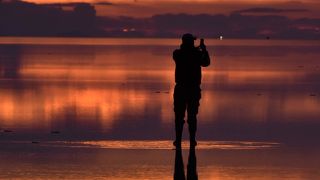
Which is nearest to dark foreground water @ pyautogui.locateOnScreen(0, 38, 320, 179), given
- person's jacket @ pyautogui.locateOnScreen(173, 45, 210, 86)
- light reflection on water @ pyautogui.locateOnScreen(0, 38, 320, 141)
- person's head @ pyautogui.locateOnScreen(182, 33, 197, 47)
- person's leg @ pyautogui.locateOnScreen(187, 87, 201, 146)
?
light reflection on water @ pyautogui.locateOnScreen(0, 38, 320, 141)

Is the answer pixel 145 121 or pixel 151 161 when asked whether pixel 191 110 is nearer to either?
pixel 151 161

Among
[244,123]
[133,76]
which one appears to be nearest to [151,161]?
[244,123]

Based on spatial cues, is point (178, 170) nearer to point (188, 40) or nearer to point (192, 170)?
point (192, 170)

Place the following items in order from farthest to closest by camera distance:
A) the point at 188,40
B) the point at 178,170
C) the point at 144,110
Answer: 1. the point at 144,110
2. the point at 188,40
3. the point at 178,170

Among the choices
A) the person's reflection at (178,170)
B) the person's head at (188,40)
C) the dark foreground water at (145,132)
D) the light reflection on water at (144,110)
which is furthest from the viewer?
the light reflection on water at (144,110)

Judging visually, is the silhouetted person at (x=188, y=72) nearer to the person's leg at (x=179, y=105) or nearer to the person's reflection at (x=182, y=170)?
the person's leg at (x=179, y=105)

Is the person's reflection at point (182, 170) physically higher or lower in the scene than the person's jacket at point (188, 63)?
lower

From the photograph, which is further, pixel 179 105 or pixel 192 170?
pixel 179 105

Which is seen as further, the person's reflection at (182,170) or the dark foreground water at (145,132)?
the dark foreground water at (145,132)

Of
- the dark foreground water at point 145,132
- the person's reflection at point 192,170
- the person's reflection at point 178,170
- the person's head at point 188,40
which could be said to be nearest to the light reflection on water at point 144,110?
the dark foreground water at point 145,132

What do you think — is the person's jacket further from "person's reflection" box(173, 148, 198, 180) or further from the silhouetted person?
"person's reflection" box(173, 148, 198, 180)

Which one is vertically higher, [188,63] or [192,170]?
[188,63]

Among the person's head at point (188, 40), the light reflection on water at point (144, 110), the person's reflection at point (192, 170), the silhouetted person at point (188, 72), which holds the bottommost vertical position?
the light reflection on water at point (144, 110)

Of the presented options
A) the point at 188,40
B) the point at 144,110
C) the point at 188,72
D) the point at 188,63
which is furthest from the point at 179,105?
the point at 144,110
